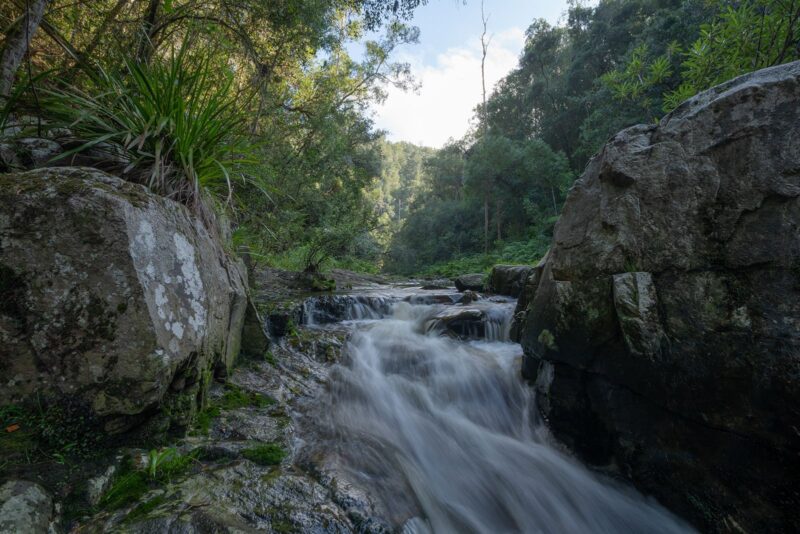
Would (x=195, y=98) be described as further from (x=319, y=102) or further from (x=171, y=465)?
(x=319, y=102)

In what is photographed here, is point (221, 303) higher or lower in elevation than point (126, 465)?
higher

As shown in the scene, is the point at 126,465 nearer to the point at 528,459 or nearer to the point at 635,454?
the point at 528,459

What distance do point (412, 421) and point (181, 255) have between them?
2.53 metres

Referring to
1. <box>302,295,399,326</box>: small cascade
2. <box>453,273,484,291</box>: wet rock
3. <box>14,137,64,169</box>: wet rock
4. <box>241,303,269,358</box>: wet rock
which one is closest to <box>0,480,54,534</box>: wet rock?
<box>14,137,64,169</box>: wet rock

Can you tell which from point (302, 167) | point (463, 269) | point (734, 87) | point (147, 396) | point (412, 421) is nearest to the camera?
point (147, 396)

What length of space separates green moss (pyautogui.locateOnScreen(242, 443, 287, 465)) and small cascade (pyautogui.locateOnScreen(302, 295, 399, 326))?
149 inches

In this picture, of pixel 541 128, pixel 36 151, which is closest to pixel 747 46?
pixel 36 151

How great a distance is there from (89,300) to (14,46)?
7.77 feet

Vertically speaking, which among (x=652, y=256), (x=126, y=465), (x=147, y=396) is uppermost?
(x=652, y=256)

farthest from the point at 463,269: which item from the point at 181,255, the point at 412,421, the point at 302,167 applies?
the point at 181,255

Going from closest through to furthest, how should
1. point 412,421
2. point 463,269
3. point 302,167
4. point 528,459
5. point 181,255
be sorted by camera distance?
point 181,255 → point 528,459 → point 412,421 → point 302,167 → point 463,269

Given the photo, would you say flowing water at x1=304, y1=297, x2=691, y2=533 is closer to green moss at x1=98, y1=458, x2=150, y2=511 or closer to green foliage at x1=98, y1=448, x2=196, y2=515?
Answer: green foliage at x1=98, y1=448, x2=196, y2=515

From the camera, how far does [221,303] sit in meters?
2.80

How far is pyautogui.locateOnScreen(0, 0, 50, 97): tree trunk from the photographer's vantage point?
2457 mm
